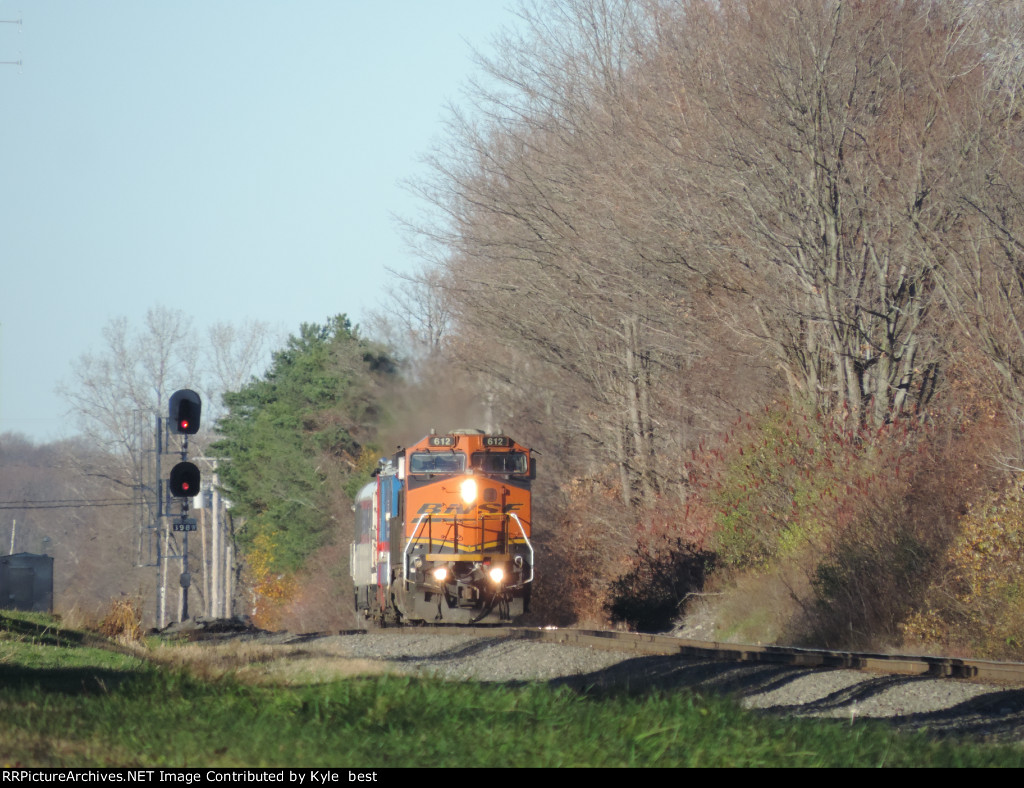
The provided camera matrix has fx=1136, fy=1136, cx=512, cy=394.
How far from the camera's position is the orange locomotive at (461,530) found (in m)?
20.0

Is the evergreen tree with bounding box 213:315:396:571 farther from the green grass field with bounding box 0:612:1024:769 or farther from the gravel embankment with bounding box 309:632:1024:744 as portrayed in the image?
the green grass field with bounding box 0:612:1024:769

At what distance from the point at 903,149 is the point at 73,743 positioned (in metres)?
18.0

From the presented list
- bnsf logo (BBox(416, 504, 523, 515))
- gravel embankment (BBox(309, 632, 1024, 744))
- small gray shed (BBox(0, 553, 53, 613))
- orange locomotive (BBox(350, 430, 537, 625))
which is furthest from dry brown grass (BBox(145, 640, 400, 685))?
small gray shed (BBox(0, 553, 53, 613))

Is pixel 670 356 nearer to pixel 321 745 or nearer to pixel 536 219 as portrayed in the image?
pixel 536 219

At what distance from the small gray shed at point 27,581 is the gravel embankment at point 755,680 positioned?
23.4 meters

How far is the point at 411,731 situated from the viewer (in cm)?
676

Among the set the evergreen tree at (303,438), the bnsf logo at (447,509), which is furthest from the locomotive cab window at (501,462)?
the evergreen tree at (303,438)

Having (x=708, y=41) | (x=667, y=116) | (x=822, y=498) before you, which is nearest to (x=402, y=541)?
(x=822, y=498)

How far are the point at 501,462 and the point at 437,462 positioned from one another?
1.21 metres

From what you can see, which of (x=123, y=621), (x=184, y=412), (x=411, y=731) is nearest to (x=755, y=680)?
(x=411, y=731)

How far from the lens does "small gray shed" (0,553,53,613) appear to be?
1454 inches

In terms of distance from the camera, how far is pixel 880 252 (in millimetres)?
21031

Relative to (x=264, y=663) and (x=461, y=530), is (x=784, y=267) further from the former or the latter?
(x=264, y=663)

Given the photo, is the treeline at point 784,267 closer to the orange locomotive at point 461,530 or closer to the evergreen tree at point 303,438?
the orange locomotive at point 461,530
